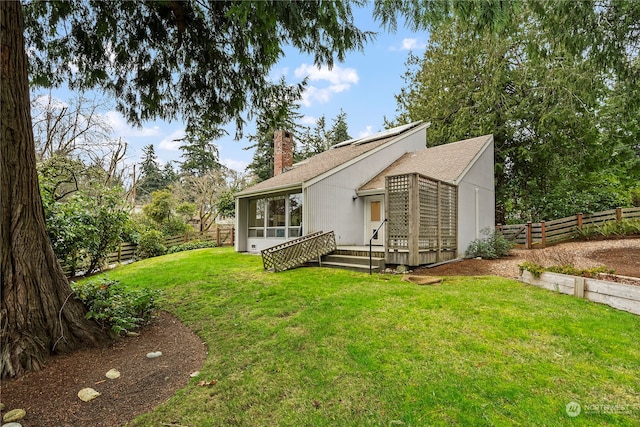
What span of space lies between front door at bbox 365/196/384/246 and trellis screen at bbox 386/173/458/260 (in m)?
2.75

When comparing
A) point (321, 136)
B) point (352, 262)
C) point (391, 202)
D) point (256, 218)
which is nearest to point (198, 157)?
point (321, 136)

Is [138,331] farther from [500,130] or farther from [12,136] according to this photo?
[500,130]

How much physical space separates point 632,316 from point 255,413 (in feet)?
17.5

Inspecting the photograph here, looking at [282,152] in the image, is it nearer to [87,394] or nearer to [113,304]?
[113,304]

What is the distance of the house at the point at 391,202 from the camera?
7.79m

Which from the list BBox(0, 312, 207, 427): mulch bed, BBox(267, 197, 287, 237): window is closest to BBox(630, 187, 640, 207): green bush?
BBox(267, 197, 287, 237): window

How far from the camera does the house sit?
25.5 ft

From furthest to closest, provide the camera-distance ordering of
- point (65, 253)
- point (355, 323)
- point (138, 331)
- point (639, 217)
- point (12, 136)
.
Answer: point (639, 217) < point (65, 253) < point (138, 331) < point (355, 323) < point (12, 136)

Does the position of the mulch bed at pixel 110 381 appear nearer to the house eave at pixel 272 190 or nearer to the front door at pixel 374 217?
the house eave at pixel 272 190

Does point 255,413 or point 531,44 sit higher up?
point 531,44

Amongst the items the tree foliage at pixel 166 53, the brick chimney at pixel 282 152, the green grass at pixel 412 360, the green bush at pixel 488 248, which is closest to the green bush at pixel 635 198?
the green bush at pixel 488 248

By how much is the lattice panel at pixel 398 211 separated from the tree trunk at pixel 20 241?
662cm

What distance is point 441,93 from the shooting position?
60.8 ft

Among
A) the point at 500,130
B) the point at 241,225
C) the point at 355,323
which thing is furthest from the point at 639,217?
the point at 241,225
